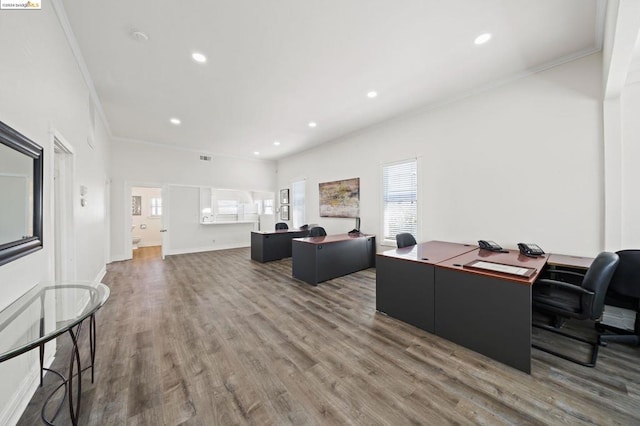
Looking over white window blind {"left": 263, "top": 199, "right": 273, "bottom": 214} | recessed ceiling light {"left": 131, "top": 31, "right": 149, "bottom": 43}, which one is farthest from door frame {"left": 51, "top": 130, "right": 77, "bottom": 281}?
white window blind {"left": 263, "top": 199, "right": 273, "bottom": 214}

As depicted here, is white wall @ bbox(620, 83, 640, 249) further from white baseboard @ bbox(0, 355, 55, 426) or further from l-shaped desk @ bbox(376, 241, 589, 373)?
white baseboard @ bbox(0, 355, 55, 426)

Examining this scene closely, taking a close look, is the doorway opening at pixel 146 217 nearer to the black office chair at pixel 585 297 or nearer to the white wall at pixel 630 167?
the black office chair at pixel 585 297

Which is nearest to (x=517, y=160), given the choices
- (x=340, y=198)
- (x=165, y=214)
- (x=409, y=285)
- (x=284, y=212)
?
(x=409, y=285)

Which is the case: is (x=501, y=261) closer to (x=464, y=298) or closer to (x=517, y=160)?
(x=464, y=298)

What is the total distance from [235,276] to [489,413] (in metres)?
4.16

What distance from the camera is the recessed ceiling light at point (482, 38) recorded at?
2.50 metres

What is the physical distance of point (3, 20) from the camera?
4.45ft

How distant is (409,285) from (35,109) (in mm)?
3705

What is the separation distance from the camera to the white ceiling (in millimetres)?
2174

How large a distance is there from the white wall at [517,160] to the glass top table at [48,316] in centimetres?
441

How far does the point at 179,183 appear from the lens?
22.7ft

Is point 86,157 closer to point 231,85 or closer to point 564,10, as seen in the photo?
point 231,85

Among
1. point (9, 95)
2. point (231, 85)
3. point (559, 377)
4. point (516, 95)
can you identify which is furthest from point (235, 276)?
point (516, 95)

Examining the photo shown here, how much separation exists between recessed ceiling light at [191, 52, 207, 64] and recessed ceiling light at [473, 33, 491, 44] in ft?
10.5
